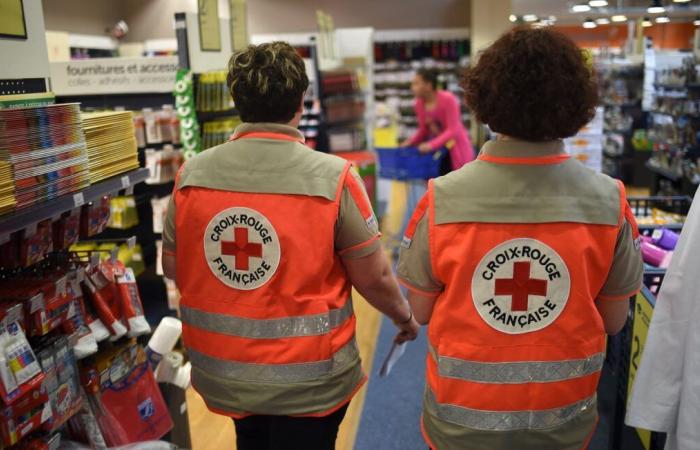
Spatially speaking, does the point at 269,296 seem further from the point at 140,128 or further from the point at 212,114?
the point at 212,114

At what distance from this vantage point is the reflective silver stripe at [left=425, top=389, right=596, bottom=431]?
1549mm

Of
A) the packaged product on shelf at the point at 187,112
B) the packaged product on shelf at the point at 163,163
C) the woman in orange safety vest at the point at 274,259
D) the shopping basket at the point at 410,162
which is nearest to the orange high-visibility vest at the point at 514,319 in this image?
the woman in orange safety vest at the point at 274,259

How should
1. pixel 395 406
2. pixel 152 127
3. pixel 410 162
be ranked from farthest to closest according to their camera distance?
pixel 410 162 < pixel 152 127 < pixel 395 406

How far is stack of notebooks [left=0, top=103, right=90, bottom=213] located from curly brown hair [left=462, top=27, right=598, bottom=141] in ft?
4.09

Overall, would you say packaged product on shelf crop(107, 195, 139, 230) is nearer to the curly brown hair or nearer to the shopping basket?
the shopping basket

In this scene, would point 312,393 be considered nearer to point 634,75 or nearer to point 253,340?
point 253,340

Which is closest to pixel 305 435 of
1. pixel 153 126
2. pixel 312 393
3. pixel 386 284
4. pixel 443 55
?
pixel 312 393

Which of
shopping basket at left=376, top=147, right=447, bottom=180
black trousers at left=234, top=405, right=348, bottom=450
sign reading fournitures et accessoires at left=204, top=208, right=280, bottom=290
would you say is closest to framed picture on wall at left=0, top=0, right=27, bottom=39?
sign reading fournitures et accessoires at left=204, top=208, right=280, bottom=290

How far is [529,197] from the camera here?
1499 millimetres

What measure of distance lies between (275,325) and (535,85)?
0.89 m

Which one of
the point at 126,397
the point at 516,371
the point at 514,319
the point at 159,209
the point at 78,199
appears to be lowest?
the point at 126,397

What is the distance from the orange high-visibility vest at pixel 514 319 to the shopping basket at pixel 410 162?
467 centimetres

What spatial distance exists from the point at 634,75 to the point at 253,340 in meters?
10.2

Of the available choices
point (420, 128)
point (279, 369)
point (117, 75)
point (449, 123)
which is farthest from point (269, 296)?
point (420, 128)
